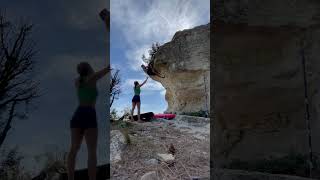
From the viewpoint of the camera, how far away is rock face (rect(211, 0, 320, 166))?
353 centimetres

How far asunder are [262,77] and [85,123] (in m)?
2.22

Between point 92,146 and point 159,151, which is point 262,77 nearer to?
point 92,146

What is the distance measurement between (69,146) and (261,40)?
237 centimetres

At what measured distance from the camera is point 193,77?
11.4 meters

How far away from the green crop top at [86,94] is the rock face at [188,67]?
29.1 ft

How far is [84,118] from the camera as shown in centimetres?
187

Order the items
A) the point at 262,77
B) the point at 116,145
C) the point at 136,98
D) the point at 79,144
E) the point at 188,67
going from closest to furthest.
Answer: the point at 79,144 → the point at 262,77 → the point at 116,145 → the point at 136,98 → the point at 188,67

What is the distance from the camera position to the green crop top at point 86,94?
1.87 metres

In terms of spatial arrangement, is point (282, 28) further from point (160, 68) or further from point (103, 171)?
point (160, 68)

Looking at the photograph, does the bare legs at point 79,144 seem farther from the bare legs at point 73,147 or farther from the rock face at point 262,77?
the rock face at point 262,77

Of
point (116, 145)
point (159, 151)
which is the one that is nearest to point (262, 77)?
point (159, 151)

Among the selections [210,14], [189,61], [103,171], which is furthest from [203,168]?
[189,61]

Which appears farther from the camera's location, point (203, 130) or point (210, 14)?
point (203, 130)

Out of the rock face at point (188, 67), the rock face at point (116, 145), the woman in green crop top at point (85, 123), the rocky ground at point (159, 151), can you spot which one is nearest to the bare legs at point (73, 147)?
the woman in green crop top at point (85, 123)
